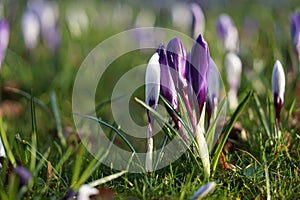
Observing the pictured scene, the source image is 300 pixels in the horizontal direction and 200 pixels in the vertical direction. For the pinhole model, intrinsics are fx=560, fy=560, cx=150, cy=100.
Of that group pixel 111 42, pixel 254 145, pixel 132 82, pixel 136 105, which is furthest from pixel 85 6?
pixel 254 145

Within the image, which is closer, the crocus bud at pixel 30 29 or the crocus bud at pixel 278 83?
the crocus bud at pixel 278 83

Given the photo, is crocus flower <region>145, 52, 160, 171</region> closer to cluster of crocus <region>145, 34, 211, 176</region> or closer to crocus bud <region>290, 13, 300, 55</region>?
Result: cluster of crocus <region>145, 34, 211, 176</region>

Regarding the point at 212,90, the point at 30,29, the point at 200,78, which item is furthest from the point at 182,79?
the point at 30,29

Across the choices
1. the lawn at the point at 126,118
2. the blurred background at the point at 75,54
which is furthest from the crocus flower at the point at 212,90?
the blurred background at the point at 75,54

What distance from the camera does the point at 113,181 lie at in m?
1.75

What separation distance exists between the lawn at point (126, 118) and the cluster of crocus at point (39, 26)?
0.03 ft

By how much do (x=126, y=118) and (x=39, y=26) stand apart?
5.48 feet

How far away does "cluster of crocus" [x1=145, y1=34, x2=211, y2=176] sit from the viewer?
1.66 metres

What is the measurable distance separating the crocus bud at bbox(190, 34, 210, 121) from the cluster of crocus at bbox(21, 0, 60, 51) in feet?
7.55

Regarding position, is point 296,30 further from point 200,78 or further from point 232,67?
point 200,78

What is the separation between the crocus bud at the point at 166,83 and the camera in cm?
168

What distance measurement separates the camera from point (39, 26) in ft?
13.5

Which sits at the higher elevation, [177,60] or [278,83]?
[177,60]

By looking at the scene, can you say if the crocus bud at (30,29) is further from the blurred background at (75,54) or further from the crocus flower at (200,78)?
the crocus flower at (200,78)
